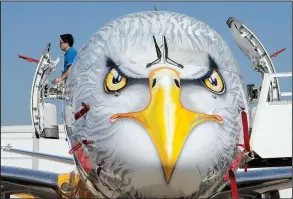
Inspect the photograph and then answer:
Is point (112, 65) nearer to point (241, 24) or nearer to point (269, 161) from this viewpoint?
point (241, 24)

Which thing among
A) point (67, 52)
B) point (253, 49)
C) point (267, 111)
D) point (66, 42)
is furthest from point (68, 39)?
point (267, 111)

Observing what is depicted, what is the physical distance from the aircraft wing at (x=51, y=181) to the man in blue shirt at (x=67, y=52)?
2.54m

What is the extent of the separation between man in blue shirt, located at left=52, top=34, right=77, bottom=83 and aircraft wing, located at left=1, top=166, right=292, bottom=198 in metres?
2.54

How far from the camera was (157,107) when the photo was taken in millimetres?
6008

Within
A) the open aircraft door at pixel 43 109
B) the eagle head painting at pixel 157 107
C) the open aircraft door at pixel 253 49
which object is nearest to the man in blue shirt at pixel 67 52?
the open aircraft door at pixel 43 109

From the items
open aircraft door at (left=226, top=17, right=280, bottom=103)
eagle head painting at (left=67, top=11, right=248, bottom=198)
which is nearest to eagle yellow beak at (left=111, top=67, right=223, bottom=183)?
eagle head painting at (left=67, top=11, right=248, bottom=198)

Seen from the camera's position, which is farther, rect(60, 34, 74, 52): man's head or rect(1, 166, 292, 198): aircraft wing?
rect(1, 166, 292, 198): aircraft wing

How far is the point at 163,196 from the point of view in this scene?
6.25 meters

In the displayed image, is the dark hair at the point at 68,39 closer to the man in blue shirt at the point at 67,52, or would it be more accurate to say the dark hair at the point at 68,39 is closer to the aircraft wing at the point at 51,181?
the man in blue shirt at the point at 67,52

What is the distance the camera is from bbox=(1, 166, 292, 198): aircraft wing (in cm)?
1129

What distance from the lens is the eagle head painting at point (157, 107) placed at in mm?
5969

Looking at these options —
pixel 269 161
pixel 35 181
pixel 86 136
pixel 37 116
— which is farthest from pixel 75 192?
pixel 269 161

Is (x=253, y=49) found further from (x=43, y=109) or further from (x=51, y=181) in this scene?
(x=51, y=181)

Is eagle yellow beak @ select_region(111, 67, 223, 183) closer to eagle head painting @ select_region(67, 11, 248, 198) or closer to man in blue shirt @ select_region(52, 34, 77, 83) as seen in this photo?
eagle head painting @ select_region(67, 11, 248, 198)
